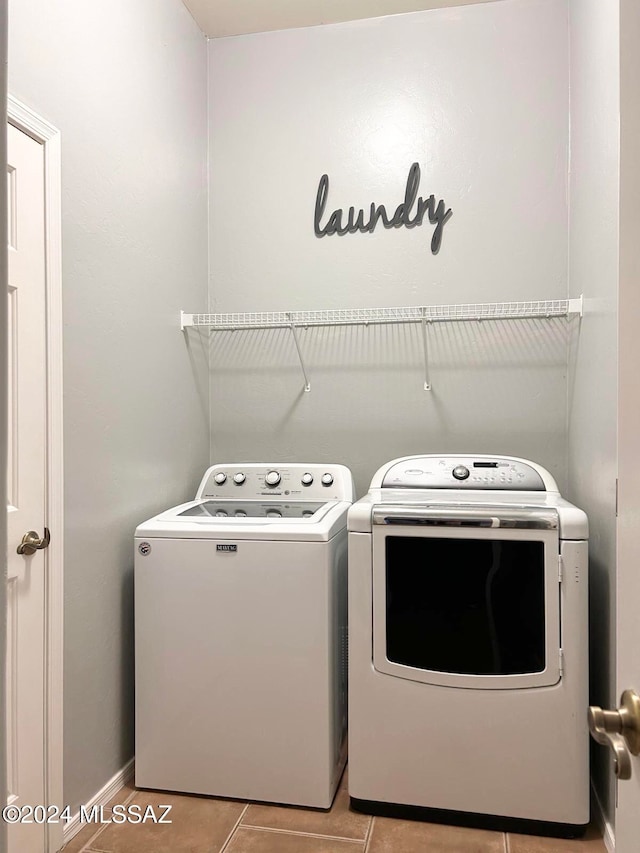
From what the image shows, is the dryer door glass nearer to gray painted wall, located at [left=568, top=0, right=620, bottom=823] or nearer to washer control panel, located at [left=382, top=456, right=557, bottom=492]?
gray painted wall, located at [left=568, top=0, right=620, bottom=823]

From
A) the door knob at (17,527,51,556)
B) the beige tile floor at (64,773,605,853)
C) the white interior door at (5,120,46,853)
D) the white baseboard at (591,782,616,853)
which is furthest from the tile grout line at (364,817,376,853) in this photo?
the door knob at (17,527,51,556)

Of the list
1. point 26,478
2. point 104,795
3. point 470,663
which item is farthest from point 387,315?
point 104,795

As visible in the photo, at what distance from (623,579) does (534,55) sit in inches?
102

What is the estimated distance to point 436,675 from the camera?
196cm

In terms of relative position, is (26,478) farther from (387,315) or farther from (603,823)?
(603,823)

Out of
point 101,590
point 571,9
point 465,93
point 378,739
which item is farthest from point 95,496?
point 571,9

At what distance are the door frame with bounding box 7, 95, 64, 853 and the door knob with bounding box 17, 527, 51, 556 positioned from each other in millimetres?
27

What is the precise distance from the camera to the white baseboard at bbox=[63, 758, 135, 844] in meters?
1.88

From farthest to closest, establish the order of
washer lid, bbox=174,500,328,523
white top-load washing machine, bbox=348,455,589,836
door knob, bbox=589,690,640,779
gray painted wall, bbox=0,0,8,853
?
washer lid, bbox=174,500,328,523
white top-load washing machine, bbox=348,455,589,836
door knob, bbox=589,690,640,779
gray painted wall, bbox=0,0,8,853

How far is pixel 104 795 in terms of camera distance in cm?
206

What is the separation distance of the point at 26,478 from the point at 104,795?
108cm

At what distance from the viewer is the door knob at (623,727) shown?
652 mm

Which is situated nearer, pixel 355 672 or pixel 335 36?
pixel 355 672

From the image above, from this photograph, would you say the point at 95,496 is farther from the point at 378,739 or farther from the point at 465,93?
the point at 465,93
